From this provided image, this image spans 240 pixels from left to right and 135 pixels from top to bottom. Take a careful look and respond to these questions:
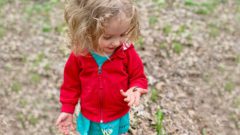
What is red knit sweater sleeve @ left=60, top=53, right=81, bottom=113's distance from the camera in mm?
2990

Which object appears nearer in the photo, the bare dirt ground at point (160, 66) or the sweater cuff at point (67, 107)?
the sweater cuff at point (67, 107)

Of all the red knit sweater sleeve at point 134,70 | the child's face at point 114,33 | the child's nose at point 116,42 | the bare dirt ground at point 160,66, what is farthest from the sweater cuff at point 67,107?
the bare dirt ground at point 160,66

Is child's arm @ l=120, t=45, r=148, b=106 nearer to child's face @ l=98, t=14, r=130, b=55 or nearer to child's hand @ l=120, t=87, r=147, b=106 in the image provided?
child's hand @ l=120, t=87, r=147, b=106

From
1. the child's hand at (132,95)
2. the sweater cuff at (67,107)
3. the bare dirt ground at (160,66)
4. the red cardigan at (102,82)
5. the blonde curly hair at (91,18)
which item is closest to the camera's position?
the blonde curly hair at (91,18)

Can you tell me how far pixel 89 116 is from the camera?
3166 mm

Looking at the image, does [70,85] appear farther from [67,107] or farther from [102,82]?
[102,82]

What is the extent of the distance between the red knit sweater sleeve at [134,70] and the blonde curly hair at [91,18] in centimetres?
18

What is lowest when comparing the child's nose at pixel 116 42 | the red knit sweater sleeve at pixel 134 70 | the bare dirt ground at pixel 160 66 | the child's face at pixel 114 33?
the bare dirt ground at pixel 160 66

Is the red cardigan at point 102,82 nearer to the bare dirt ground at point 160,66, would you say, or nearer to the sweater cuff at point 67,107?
the sweater cuff at point 67,107

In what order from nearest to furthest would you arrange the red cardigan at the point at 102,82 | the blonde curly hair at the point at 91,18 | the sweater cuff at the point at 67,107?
the blonde curly hair at the point at 91,18, the red cardigan at the point at 102,82, the sweater cuff at the point at 67,107

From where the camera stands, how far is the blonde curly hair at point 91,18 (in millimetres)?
2617

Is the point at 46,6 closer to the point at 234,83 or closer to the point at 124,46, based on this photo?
the point at 234,83

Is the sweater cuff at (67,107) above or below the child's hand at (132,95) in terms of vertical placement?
below

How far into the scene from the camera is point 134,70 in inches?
120
